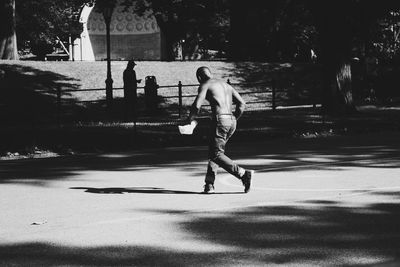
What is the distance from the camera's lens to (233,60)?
41688mm

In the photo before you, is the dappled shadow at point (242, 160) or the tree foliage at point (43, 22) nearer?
the dappled shadow at point (242, 160)

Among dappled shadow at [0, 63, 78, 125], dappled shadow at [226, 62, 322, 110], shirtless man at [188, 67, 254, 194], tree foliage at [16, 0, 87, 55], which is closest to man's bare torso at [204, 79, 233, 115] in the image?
shirtless man at [188, 67, 254, 194]

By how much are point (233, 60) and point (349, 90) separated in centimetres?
1544

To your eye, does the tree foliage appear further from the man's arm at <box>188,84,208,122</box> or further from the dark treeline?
the man's arm at <box>188,84,208,122</box>

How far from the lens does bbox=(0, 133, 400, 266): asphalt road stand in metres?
7.73

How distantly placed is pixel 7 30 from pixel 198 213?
28575 mm

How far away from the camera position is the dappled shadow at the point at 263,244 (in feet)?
24.5

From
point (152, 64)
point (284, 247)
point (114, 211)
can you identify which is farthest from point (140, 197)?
point (152, 64)

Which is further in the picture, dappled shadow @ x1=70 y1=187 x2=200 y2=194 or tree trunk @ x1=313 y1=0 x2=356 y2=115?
tree trunk @ x1=313 y1=0 x2=356 y2=115

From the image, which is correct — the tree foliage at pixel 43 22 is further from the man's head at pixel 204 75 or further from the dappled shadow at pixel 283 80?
the man's head at pixel 204 75

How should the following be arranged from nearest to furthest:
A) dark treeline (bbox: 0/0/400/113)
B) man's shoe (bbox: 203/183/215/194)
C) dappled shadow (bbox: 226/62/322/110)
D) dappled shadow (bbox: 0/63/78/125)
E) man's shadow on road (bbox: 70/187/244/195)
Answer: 1. man's shoe (bbox: 203/183/215/194)
2. man's shadow on road (bbox: 70/187/244/195)
3. dark treeline (bbox: 0/0/400/113)
4. dappled shadow (bbox: 0/63/78/125)
5. dappled shadow (bbox: 226/62/322/110)

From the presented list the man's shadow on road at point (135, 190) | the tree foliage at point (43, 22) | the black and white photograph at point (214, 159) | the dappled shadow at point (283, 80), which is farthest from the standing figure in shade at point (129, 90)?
the tree foliage at point (43, 22)

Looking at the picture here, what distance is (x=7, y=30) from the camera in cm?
3684

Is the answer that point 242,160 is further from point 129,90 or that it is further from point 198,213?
point 129,90
